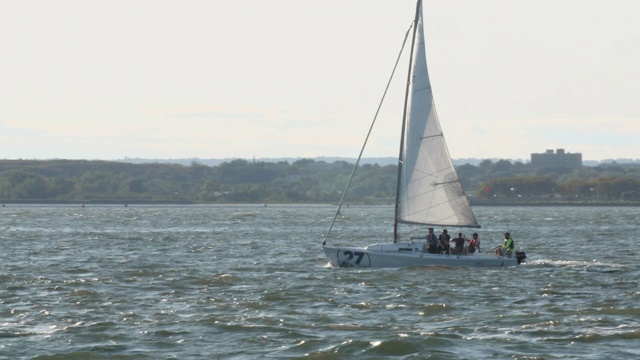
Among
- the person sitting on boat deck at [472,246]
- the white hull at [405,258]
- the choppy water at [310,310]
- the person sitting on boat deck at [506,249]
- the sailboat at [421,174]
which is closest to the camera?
the choppy water at [310,310]

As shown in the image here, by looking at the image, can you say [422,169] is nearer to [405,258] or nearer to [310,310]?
[405,258]

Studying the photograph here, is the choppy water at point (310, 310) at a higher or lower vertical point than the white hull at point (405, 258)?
lower

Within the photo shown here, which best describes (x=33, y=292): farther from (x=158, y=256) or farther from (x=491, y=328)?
(x=158, y=256)

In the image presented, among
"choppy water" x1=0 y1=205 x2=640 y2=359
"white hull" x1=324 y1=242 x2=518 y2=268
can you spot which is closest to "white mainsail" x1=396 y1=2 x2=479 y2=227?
"white hull" x1=324 y1=242 x2=518 y2=268

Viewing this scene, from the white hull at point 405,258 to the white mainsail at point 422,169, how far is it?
1678 mm

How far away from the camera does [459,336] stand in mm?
34906

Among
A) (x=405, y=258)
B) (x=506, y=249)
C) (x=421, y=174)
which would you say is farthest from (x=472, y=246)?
(x=421, y=174)

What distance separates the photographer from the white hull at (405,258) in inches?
2168

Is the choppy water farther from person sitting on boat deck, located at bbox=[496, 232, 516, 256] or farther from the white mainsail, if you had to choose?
the white mainsail

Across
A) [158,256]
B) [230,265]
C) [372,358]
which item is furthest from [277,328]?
[158,256]

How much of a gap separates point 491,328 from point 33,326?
1343 cm

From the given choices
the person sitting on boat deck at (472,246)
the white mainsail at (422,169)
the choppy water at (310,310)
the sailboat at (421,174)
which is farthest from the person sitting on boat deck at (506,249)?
the white mainsail at (422,169)

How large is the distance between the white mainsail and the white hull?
5.51 feet

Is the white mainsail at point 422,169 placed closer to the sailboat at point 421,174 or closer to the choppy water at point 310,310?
the sailboat at point 421,174
